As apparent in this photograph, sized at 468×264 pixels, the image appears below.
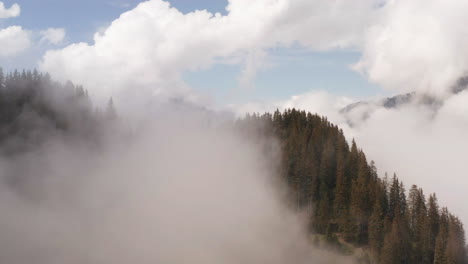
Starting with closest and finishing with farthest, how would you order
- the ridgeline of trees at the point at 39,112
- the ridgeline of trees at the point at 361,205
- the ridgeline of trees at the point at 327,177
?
1. the ridgeline of trees at the point at 361,205
2. the ridgeline of trees at the point at 327,177
3. the ridgeline of trees at the point at 39,112

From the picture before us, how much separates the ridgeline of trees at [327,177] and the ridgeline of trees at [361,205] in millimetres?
285

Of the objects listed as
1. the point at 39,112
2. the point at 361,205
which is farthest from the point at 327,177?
the point at 39,112

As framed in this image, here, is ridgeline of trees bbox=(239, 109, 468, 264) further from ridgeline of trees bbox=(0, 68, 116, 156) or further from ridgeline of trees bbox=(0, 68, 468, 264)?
ridgeline of trees bbox=(0, 68, 116, 156)

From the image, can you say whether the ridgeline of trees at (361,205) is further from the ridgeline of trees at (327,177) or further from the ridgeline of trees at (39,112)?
the ridgeline of trees at (39,112)

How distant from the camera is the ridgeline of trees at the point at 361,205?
111 metres

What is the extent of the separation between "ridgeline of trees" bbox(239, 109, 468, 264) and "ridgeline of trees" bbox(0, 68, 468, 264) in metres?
0.29

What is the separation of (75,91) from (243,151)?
93228 millimetres

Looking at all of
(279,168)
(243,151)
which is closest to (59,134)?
(243,151)

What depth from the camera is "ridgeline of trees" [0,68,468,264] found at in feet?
370

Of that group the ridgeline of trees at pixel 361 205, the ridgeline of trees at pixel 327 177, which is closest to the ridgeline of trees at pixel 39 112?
the ridgeline of trees at pixel 327 177

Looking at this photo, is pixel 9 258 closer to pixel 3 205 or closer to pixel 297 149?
pixel 3 205

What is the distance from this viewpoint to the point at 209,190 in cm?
17800

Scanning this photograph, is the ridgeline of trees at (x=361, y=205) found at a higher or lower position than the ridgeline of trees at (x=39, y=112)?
lower

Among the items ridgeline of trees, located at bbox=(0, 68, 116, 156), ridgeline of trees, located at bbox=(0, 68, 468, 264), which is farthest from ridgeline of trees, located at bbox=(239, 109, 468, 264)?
ridgeline of trees, located at bbox=(0, 68, 116, 156)
